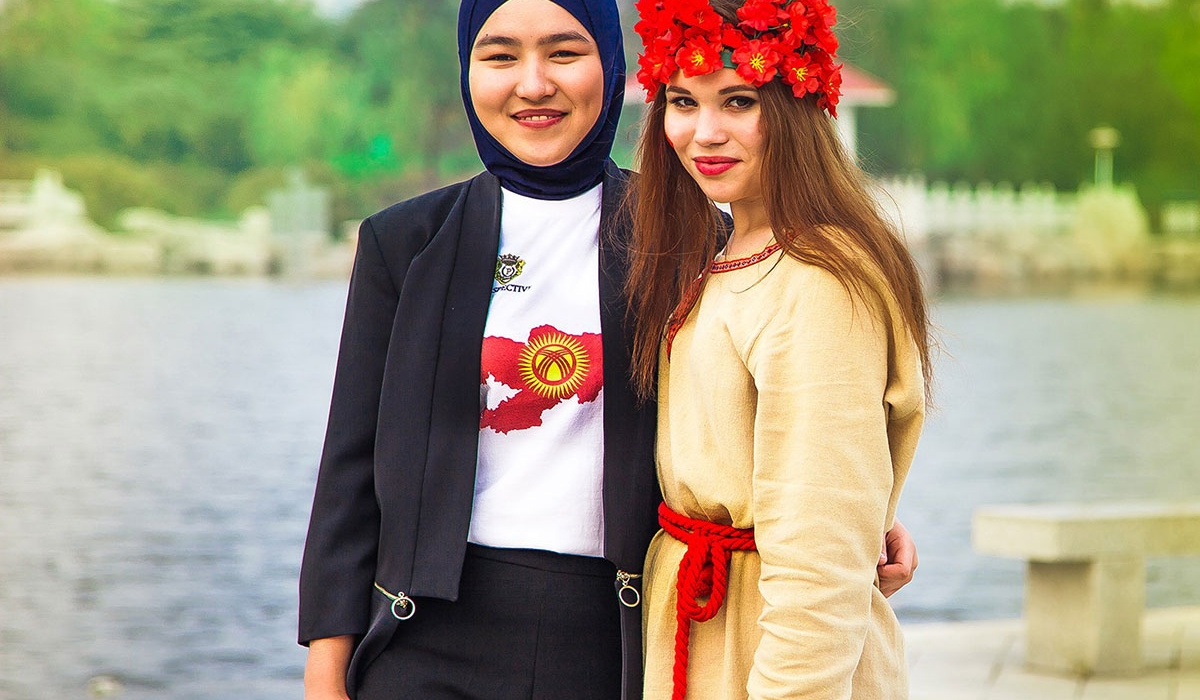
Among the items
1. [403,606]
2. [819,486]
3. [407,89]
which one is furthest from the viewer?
[407,89]

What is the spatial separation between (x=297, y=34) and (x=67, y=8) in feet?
11.5

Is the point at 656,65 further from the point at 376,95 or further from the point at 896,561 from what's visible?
the point at 376,95

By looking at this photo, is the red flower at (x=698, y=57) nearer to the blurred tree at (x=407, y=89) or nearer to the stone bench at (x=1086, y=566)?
the stone bench at (x=1086, y=566)

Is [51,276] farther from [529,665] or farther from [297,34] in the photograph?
[529,665]

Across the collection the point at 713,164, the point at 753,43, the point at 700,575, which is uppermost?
the point at 753,43

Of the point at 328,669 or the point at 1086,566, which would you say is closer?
the point at 328,669

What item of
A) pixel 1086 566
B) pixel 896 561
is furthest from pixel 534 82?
pixel 1086 566

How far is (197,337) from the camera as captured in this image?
19.5m

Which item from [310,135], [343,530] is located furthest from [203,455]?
[343,530]

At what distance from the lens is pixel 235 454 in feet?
44.9

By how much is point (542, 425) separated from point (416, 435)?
13 centimetres

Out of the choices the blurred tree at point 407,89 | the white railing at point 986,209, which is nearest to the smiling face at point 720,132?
the blurred tree at point 407,89

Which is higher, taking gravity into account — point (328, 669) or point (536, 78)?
point (536, 78)

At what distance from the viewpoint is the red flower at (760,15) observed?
4.41 feet
